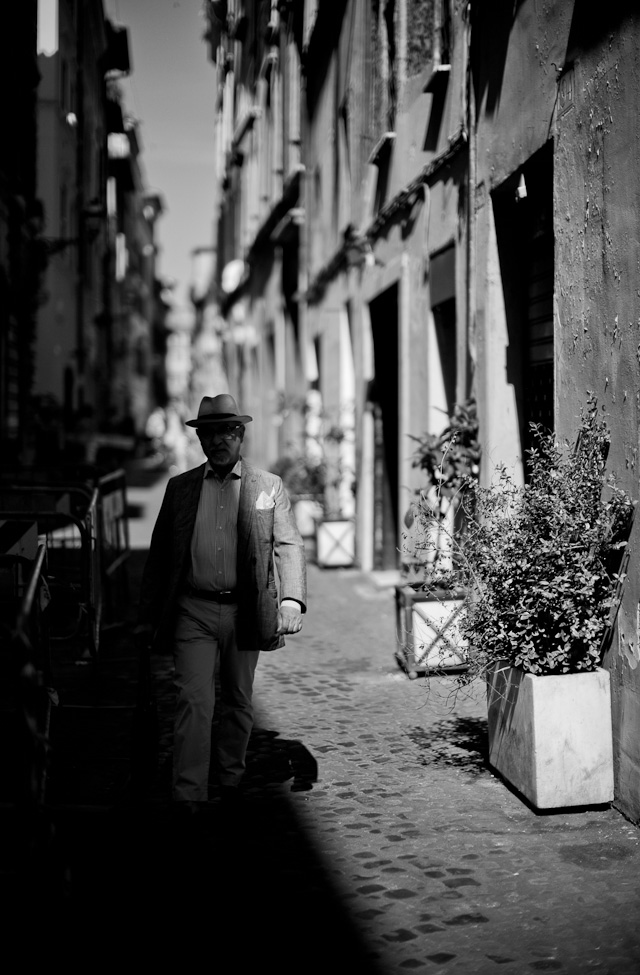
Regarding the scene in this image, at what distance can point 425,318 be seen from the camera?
10977 millimetres

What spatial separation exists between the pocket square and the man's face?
20cm

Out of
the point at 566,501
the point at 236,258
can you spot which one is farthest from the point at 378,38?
the point at 236,258

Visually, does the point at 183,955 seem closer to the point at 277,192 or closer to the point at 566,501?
the point at 566,501

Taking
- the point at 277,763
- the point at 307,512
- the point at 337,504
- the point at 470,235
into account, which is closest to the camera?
the point at 277,763

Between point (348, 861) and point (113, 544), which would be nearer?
point (348, 861)

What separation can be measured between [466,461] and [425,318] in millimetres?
2820

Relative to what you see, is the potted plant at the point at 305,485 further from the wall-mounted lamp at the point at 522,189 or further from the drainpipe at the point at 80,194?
the drainpipe at the point at 80,194

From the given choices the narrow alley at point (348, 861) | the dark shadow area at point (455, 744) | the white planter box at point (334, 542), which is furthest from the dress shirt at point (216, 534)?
the white planter box at point (334, 542)

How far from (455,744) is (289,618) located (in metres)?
1.74

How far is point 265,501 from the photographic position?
5.19 metres

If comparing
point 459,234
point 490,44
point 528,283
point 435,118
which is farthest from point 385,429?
point 490,44

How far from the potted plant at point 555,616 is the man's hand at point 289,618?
2.71 ft

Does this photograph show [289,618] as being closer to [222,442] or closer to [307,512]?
[222,442]

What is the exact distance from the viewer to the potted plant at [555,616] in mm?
5062
